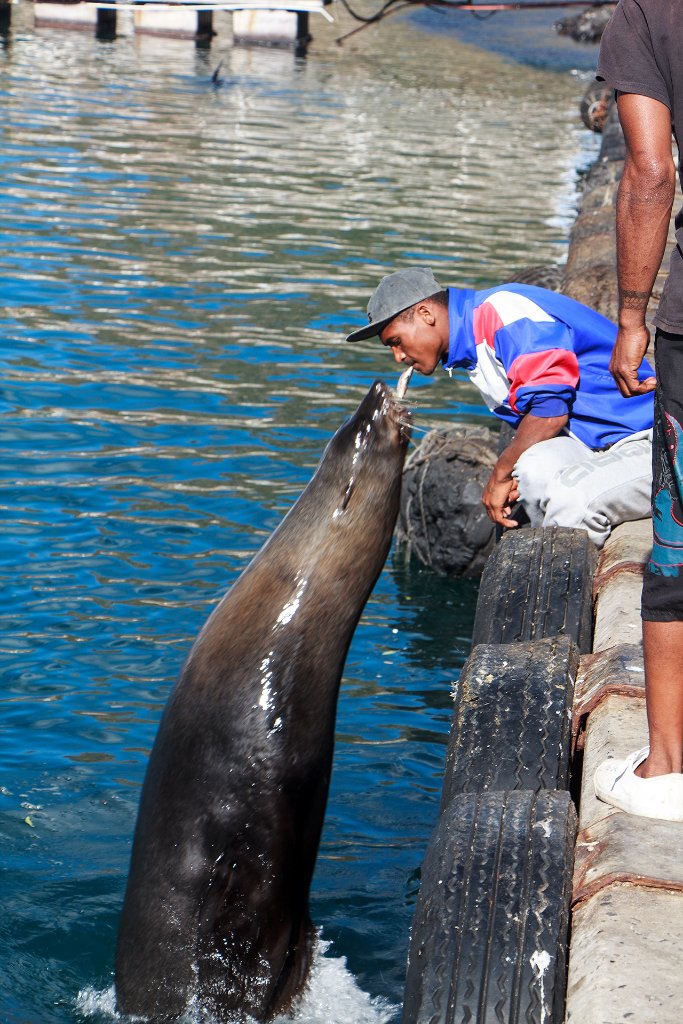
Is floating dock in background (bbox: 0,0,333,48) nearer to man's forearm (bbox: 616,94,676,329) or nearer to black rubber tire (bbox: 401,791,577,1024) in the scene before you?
man's forearm (bbox: 616,94,676,329)

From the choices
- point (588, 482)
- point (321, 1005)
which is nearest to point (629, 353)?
point (588, 482)

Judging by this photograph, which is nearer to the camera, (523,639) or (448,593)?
(523,639)

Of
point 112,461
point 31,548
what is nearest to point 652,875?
point 31,548

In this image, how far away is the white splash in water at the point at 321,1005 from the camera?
392 centimetres

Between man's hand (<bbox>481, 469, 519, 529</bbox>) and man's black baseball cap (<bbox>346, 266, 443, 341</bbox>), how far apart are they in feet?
2.61

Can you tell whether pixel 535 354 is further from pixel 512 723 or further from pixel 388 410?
pixel 512 723

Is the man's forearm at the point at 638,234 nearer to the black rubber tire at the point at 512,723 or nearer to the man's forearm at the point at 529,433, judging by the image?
the black rubber tire at the point at 512,723

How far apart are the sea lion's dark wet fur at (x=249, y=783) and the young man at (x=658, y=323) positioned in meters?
0.91

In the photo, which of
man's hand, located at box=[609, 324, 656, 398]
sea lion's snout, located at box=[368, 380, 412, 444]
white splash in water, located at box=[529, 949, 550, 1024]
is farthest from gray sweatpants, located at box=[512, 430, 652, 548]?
white splash in water, located at box=[529, 949, 550, 1024]

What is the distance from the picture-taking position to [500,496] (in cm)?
559

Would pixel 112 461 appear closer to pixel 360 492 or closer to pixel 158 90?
pixel 360 492

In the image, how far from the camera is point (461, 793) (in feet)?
11.9

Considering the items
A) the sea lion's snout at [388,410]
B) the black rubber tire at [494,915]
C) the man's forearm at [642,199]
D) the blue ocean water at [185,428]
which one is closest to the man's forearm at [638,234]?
the man's forearm at [642,199]

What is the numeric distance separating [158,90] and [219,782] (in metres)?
22.3
